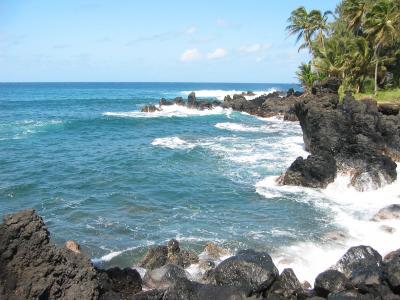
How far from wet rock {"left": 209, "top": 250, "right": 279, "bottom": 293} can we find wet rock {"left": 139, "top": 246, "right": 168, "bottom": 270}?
7.45ft

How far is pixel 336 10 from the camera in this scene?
6569 centimetres

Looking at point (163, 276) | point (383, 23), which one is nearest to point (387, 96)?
point (383, 23)

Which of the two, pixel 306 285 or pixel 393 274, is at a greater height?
pixel 393 274

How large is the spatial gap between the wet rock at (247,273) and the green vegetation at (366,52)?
28.7 m

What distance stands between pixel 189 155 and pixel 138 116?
32.9 m

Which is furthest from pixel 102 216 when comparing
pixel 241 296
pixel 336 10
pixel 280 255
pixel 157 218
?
pixel 336 10

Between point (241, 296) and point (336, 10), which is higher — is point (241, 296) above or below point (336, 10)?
below

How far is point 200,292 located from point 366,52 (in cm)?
3837

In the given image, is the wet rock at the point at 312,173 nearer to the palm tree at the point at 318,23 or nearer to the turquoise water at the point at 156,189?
the turquoise water at the point at 156,189

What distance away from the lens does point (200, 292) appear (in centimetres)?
1218

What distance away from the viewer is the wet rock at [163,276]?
13672 millimetres

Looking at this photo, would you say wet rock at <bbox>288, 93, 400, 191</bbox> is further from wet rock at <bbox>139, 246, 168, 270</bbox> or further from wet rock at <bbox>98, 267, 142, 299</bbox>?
wet rock at <bbox>98, 267, 142, 299</bbox>

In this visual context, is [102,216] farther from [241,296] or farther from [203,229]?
[241,296]

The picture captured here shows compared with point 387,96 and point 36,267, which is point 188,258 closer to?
point 36,267
